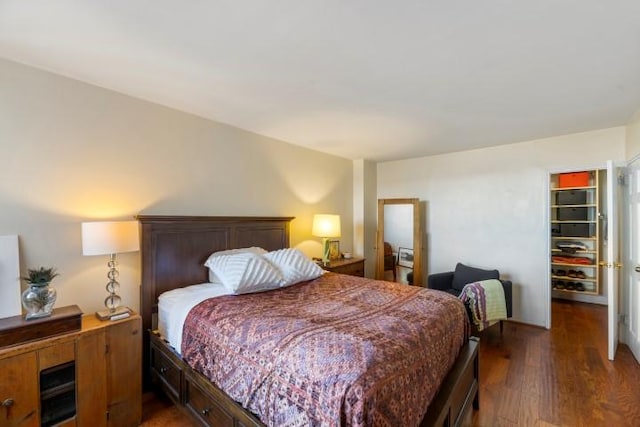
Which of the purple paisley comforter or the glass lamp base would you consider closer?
the purple paisley comforter

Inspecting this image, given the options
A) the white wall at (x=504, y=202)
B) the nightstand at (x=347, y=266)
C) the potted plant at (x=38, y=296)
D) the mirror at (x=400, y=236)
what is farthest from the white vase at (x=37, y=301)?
the white wall at (x=504, y=202)

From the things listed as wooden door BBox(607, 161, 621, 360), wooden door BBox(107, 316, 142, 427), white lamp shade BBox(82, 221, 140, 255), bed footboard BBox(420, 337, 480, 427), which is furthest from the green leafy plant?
wooden door BBox(607, 161, 621, 360)

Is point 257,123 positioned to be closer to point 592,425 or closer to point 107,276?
point 107,276

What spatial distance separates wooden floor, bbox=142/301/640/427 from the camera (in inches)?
81.2

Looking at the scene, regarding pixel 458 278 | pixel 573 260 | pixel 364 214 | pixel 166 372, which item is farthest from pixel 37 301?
pixel 573 260

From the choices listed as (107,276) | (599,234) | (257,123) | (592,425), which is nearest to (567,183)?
(599,234)

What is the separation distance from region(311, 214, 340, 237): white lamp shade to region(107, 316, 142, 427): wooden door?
7.26 feet

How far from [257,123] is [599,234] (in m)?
5.41

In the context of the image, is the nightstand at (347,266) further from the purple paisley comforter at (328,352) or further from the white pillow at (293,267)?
the purple paisley comforter at (328,352)

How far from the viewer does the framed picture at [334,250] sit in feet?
13.5

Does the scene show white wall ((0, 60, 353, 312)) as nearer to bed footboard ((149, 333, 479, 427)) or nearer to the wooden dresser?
the wooden dresser

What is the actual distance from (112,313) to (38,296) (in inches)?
16.4

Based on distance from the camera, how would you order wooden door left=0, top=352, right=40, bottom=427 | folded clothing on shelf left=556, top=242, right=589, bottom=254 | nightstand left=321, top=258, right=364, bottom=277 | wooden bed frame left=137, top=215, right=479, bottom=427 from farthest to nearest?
folded clothing on shelf left=556, top=242, right=589, bottom=254
nightstand left=321, top=258, right=364, bottom=277
wooden bed frame left=137, top=215, right=479, bottom=427
wooden door left=0, top=352, right=40, bottom=427

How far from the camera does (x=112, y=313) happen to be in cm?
202
